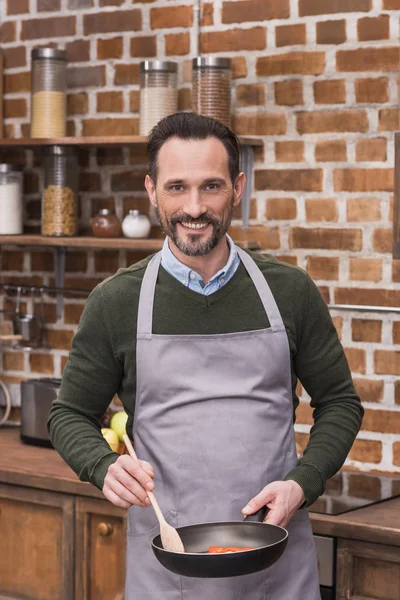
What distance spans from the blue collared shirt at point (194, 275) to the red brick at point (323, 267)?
90cm

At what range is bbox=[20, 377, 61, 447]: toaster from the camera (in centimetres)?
296

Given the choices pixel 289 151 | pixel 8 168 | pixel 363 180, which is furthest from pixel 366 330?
pixel 8 168

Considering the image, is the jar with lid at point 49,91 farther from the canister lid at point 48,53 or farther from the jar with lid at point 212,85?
the jar with lid at point 212,85

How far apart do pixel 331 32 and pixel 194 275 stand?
45.1 inches

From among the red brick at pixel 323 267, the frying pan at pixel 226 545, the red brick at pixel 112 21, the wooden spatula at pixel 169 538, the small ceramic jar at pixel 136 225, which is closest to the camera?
the frying pan at pixel 226 545

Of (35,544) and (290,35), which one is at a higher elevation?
(290,35)

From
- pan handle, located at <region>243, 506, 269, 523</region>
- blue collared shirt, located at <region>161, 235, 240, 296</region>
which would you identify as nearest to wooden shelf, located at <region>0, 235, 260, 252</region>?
blue collared shirt, located at <region>161, 235, 240, 296</region>

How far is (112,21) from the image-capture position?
3035 mm

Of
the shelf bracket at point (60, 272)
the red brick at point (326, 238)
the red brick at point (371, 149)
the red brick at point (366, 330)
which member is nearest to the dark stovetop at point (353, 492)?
the red brick at point (366, 330)

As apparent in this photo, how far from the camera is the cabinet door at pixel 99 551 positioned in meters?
2.56

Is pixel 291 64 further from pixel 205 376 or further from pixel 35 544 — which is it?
pixel 35 544

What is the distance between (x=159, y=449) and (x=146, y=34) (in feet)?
5.19

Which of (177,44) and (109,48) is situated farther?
(109,48)

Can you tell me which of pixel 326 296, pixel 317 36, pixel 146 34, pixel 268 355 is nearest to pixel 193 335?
pixel 268 355
